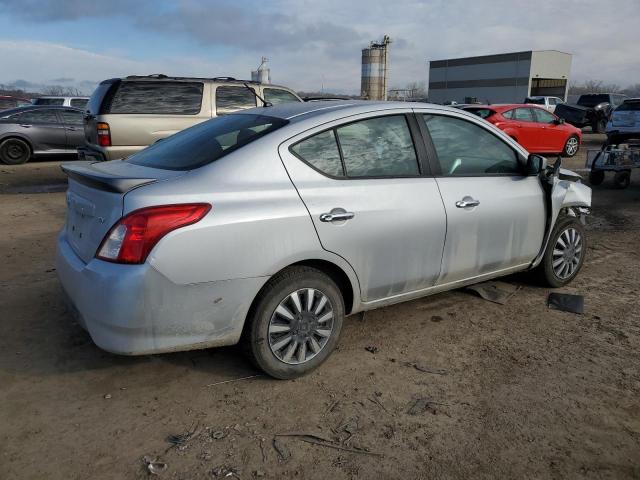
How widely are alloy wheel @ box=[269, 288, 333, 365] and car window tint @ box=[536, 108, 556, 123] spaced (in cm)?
1306

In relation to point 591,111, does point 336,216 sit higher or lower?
lower

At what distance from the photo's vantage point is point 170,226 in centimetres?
258

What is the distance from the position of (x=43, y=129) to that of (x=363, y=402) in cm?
1295

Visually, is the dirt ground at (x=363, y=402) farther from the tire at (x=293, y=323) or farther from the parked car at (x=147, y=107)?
the parked car at (x=147, y=107)

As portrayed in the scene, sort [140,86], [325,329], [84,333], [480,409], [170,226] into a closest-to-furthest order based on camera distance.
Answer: [170,226] < [480,409] < [325,329] < [84,333] < [140,86]

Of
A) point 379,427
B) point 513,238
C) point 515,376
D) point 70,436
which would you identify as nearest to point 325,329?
point 379,427

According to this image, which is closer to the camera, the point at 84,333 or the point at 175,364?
the point at 175,364

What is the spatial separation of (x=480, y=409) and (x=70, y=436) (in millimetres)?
2175

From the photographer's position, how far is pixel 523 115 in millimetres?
13797

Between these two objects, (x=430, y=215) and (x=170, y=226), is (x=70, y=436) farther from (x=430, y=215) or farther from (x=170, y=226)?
(x=430, y=215)

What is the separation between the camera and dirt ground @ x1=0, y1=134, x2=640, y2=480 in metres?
2.45

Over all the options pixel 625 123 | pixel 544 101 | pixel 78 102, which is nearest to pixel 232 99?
pixel 625 123

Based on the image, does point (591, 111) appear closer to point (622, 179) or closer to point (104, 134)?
point (622, 179)

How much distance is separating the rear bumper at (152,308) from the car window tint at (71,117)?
11902 mm
